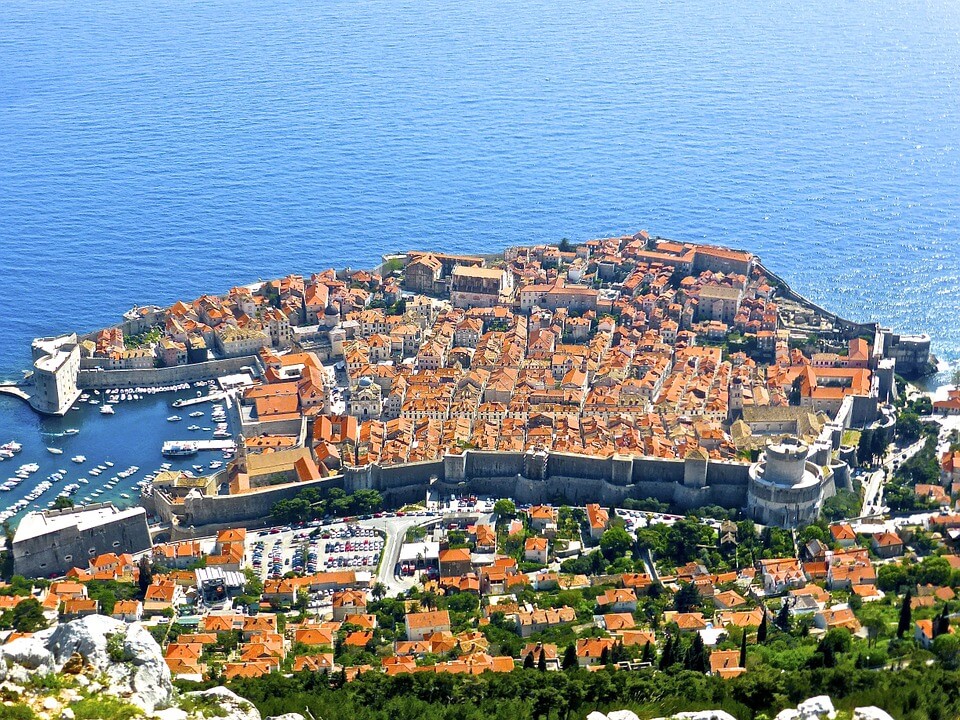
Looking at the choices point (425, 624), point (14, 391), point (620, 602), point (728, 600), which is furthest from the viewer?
point (14, 391)

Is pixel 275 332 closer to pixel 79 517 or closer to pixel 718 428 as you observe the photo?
pixel 79 517

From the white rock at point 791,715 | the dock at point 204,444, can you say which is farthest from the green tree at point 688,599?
the dock at point 204,444

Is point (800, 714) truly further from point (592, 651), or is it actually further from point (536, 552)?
point (536, 552)

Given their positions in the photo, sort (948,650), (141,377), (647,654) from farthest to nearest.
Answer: (141,377) < (647,654) < (948,650)

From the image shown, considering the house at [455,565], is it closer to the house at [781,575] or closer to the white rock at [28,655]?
the house at [781,575]

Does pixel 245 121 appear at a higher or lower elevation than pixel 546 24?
lower

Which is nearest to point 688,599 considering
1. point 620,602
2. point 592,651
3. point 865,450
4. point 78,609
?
point 620,602

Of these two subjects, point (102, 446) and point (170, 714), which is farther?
point (102, 446)

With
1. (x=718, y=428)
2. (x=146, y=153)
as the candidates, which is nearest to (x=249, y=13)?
(x=146, y=153)
